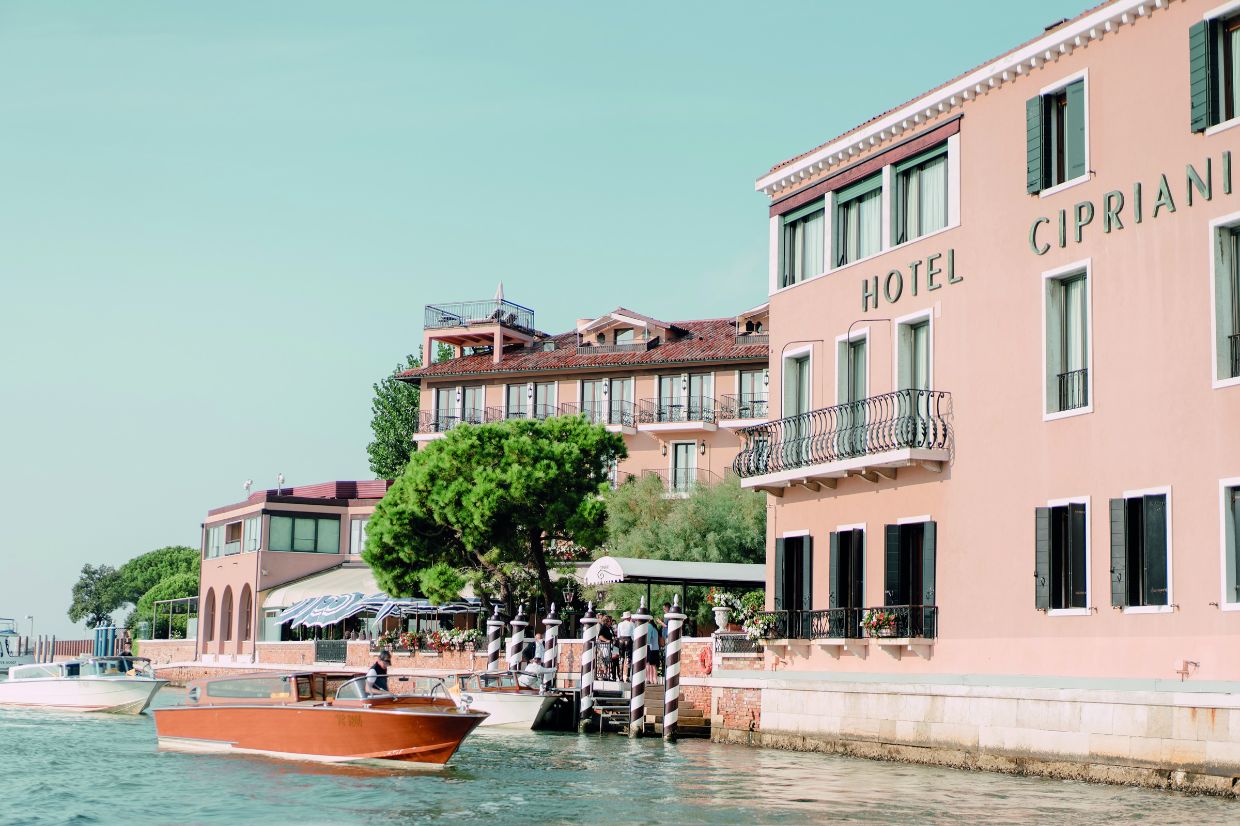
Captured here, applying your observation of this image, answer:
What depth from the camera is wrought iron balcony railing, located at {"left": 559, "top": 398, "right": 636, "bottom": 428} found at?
6181cm

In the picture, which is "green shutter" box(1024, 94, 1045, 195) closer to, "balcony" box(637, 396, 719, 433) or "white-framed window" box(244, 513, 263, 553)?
"balcony" box(637, 396, 719, 433)

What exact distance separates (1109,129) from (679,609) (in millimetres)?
13155

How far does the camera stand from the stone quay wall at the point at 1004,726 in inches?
734

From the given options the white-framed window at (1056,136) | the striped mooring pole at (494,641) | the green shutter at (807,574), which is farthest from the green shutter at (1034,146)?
the striped mooring pole at (494,641)

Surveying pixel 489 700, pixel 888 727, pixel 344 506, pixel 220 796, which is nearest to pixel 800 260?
pixel 888 727

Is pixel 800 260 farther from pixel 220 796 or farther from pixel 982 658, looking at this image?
pixel 220 796

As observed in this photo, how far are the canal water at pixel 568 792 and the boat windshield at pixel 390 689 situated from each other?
3.88 ft

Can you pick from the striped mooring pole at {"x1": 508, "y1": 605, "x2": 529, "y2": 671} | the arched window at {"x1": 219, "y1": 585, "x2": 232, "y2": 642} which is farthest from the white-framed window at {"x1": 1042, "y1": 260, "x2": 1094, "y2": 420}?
the arched window at {"x1": 219, "y1": 585, "x2": 232, "y2": 642}

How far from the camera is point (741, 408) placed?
59.1 m

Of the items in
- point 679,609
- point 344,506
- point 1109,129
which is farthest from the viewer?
point 344,506

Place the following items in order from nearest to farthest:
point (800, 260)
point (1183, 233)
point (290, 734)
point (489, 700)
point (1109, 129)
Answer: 1. point (1183, 233)
2. point (1109, 129)
3. point (290, 734)
4. point (800, 260)
5. point (489, 700)

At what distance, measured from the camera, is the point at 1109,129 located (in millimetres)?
21359

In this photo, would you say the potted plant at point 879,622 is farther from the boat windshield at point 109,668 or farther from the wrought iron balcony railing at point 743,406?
the wrought iron balcony railing at point 743,406

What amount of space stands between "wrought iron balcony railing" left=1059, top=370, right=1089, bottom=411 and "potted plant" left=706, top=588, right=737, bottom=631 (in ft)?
31.0
